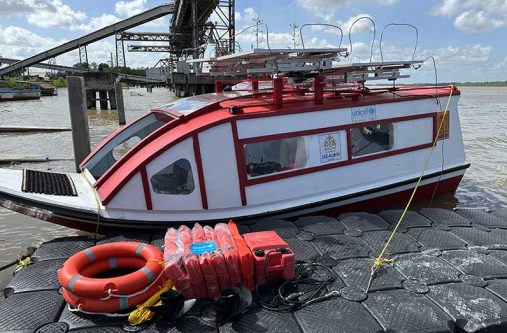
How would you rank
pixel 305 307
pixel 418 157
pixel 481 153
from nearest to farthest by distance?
pixel 305 307 → pixel 418 157 → pixel 481 153

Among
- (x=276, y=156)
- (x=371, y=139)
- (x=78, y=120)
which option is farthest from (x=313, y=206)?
(x=78, y=120)

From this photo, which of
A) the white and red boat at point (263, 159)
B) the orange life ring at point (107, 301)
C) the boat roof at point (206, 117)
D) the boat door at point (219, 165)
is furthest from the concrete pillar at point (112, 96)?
the orange life ring at point (107, 301)

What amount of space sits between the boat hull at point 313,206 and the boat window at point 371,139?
0.59 meters

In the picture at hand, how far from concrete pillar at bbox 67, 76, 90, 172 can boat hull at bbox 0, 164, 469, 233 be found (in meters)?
4.79

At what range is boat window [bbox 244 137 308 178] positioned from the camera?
5.30m

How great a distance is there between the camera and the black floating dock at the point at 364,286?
321 cm

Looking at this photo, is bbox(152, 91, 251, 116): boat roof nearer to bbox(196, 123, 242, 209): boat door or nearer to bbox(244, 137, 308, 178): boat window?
bbox(196, 123, 242, 209): boat door

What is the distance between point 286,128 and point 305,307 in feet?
8.52

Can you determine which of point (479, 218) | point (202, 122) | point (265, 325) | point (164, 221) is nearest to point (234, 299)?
point (265, 325)

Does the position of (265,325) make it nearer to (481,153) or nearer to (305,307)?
(305,307)

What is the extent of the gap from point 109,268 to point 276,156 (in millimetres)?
2575

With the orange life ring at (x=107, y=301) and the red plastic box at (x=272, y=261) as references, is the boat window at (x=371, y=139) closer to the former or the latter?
Answer: the red plastic box at (x=272, y=261)

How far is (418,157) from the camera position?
6645mm

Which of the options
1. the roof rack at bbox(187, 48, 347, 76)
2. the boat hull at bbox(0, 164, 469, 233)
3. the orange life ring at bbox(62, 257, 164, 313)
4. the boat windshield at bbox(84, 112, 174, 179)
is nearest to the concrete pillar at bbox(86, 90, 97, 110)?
the boat windshield at bbox(84, 112, 174, 179)
